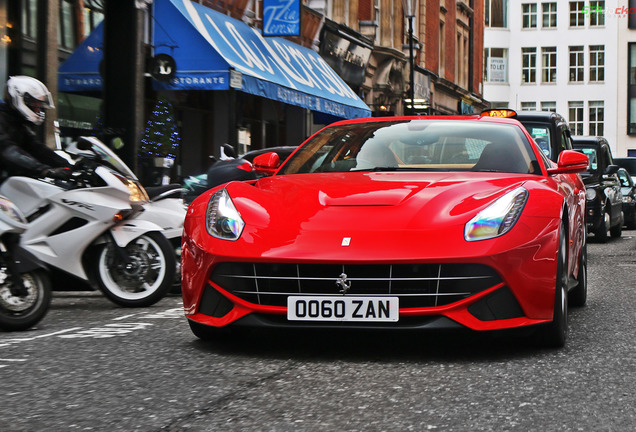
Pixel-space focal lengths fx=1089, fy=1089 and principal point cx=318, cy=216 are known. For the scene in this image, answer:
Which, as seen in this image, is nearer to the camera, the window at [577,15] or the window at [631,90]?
the window at [631,90]

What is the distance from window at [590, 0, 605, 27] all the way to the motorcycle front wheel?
251 ft

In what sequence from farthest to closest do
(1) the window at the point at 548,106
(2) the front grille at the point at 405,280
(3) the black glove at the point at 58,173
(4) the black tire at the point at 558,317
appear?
1. (1) the window at the point at 548,106
2. (3) the black glove at the point at 58,173
3. (4) the black tire at the point at 558,317
4. (2) the front grille at the point at 405,280

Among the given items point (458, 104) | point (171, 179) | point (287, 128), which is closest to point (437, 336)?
point (171, 179)

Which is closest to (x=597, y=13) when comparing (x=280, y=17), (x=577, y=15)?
(x=577, y=15)

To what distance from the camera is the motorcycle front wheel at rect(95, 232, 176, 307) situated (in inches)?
307

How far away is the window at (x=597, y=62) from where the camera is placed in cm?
7969

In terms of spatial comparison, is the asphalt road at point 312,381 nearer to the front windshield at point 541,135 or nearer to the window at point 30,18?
the window at point 30,18

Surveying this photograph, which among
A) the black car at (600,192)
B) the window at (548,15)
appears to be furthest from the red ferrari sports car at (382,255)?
the window at (548,15)

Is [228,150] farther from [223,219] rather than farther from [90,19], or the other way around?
[90,19]

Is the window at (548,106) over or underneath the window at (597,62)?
underneath

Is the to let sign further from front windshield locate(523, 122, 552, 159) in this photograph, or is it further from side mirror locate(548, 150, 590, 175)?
side mirror locate(548, 150, 590, 175)

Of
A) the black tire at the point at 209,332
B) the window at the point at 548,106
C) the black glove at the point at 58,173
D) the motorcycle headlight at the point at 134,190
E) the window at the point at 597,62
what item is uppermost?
the window at the point at 597,62

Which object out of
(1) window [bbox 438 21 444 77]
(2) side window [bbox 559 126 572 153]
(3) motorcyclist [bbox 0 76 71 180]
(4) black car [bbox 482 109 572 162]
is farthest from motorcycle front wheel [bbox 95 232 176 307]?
(1) window [bbox 438 21 444 77]

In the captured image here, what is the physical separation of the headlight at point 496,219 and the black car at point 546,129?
9.86m
